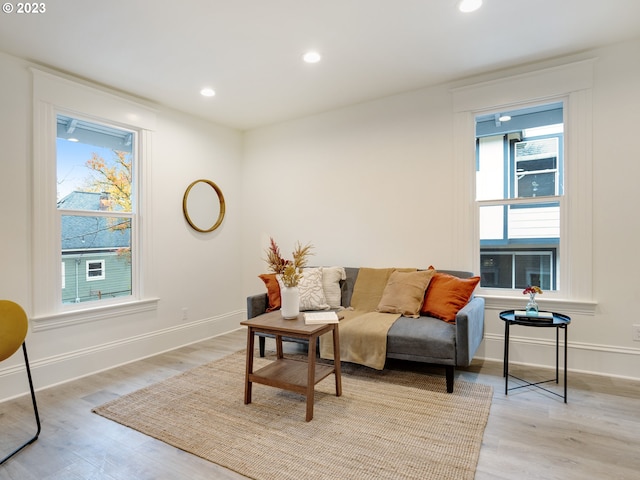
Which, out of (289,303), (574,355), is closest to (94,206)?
(289,303)

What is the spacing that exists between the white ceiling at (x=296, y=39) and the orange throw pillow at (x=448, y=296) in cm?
187

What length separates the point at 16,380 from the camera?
2.74m

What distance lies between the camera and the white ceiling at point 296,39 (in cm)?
232

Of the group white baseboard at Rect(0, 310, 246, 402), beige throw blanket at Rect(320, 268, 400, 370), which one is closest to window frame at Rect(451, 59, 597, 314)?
beige throw blanket at Rect(320, 268, 400, 370)

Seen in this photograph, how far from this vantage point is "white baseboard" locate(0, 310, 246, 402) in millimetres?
2748

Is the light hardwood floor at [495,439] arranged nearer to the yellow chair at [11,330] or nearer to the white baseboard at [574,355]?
the white baseboard at [574,355]

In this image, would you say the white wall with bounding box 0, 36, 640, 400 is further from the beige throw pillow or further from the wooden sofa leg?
the wooden sofa leg

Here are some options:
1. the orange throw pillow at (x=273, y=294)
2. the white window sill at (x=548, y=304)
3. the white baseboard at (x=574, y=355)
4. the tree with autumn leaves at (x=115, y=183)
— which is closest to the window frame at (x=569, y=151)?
the white window sill at (x=548, y=304)

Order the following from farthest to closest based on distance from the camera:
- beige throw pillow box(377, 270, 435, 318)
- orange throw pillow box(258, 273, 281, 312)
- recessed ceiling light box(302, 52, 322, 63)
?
orange throw pillow box(258, 273, 281, 312)
beige throw pillow box(377, 270, 435, 318)
recessed ceiling light box(302, 52, 322, 63)

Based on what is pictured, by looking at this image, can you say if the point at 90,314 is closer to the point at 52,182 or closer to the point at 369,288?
the point at 52,182

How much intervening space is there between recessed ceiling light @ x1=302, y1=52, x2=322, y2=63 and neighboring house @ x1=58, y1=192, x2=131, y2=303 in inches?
90.2

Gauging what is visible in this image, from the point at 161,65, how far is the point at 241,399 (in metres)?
2.76

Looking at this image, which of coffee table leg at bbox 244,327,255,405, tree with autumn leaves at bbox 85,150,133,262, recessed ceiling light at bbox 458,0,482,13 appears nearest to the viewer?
recessed ceiling light at bbox 458,0,482,13

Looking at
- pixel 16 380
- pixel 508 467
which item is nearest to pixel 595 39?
pixel 508 467
